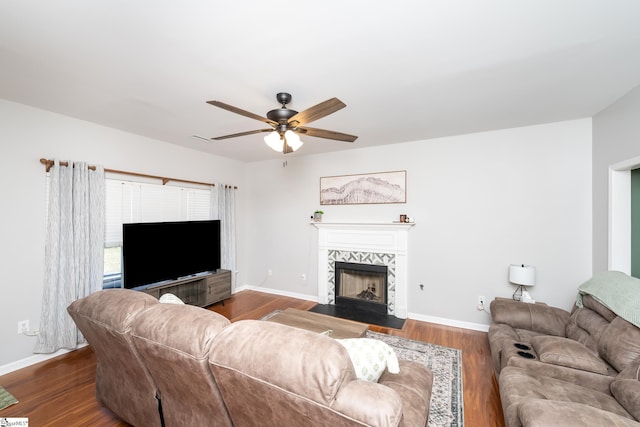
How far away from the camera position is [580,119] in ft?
9.82

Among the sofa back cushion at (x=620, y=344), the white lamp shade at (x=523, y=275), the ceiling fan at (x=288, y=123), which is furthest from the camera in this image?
the white lamp shade at (x=523, y=275)

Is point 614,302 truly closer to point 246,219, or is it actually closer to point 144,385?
point 144,385

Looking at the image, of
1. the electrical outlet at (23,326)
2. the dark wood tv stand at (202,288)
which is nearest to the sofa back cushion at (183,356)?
the electrical outlet at (23,326)

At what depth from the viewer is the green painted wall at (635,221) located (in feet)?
8.14

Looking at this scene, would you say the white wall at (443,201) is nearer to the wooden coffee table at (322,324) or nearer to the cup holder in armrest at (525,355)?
the cup holder in armrest at (525,355)

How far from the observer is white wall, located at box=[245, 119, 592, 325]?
306 cm

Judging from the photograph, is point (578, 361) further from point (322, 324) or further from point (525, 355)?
point (322, 324)

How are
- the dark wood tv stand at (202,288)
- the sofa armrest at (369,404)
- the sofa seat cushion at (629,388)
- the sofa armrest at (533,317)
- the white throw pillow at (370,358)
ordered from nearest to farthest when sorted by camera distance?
the sofa armrest at (369,404) → the white throw pillow at (370,358) → the sofa seat cushion at (629,388) → the sofa armrest at (533,317) → the dark wood tv stand at (202,288)

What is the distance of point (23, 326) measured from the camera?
262 cm

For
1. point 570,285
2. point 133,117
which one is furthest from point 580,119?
point 133,117

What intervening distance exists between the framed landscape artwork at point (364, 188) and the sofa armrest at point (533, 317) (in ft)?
6.05

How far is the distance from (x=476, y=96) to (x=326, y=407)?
2734 mm

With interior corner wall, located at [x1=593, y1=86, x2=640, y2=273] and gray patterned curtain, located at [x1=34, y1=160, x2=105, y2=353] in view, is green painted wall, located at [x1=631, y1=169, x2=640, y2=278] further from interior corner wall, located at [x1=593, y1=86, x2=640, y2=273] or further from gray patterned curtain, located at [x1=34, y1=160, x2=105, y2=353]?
gray patterned curtain, located at [x1=34, y1=160, x2=105, y2=353]

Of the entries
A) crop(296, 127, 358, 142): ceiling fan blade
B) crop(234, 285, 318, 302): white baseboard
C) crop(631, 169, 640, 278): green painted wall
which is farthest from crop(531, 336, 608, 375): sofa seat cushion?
crop(234, 285, 318, 302): white baseboard
